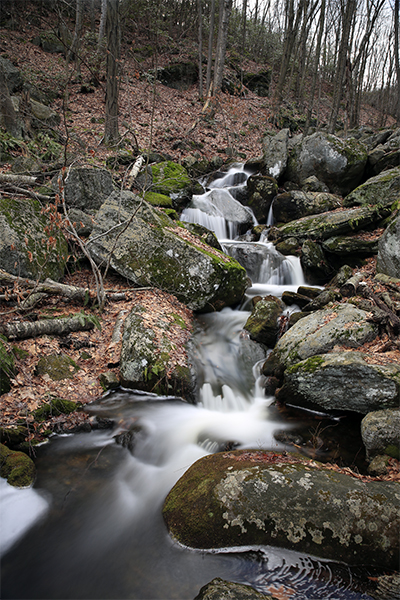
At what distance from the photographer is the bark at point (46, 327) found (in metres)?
4.93

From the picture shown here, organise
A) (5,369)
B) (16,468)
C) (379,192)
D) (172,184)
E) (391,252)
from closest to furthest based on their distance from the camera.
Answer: (16,468)
(5,369)
(391,252)
(379,192)
(172,184)

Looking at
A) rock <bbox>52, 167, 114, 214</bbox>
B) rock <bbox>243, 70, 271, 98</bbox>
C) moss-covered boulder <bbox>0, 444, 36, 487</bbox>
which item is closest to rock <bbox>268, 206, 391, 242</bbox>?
rock <bbox>52, 167, 114, 214</bbox>

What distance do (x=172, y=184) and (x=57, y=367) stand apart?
28.5 feet

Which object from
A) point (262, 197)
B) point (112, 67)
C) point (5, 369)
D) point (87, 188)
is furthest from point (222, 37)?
point (5, 369)

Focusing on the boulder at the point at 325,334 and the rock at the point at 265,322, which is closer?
the boulder at the point at 325,334

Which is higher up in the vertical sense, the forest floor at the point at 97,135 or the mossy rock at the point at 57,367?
the forest floor at the point at 97,135

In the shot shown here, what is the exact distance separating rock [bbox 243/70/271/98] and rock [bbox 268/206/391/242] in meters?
20.4

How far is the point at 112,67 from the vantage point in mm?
11562

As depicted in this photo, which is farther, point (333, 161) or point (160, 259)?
point (333, 161)

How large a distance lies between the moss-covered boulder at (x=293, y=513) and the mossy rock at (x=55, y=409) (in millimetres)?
1975

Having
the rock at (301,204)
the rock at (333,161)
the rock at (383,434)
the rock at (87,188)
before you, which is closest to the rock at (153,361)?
the rock at (383,434)

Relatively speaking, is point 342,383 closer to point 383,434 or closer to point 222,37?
point 383,434

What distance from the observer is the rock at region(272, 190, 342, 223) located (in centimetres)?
1168

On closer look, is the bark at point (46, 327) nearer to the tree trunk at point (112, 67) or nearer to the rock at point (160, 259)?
the rock at point (160, 259)
